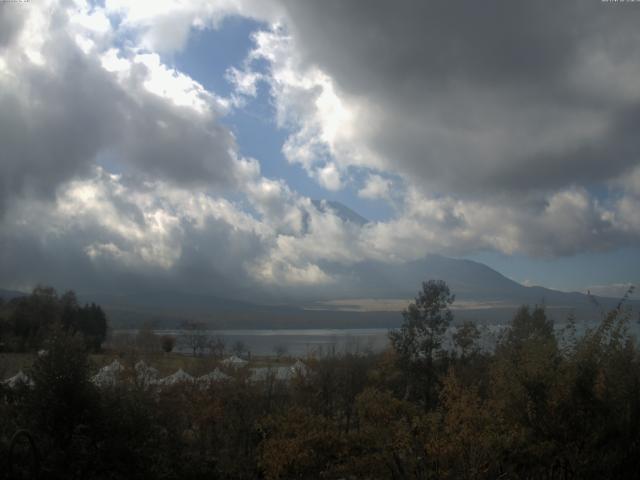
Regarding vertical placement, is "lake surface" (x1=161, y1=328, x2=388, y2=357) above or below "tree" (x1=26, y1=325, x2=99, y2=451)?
below

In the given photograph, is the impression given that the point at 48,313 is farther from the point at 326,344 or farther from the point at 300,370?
the point at 300,370

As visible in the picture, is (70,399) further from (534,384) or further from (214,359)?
(214,359)

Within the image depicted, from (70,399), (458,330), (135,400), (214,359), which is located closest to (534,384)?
(135,400)

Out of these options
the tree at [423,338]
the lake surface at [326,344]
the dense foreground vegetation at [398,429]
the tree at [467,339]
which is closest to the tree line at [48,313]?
the lake surface at [326,344]

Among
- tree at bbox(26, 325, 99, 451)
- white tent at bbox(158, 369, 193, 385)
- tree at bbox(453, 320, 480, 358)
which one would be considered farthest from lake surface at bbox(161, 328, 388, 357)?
tree at bbox(26, 325, 99, 451)

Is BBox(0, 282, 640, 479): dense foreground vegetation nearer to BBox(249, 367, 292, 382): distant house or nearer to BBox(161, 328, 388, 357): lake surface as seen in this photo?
BBox(249, 367, 292, 382): distant house

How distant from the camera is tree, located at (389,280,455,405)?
101 feet

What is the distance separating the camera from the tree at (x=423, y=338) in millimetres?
30766

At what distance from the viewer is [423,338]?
30.8 metres

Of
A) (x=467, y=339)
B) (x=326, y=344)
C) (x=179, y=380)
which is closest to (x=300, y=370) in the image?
(x=179, y=380)

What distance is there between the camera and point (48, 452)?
948 centimetres

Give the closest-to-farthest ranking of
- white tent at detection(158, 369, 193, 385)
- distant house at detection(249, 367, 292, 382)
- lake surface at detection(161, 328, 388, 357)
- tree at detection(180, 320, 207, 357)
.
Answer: white tent at detection(158, 369, 193, 385) < distant house at detection(249, 367, 292, 382) < lake surface at detection(161, 328, 388, 357) < tree at detection(180, 320, 207, 357)

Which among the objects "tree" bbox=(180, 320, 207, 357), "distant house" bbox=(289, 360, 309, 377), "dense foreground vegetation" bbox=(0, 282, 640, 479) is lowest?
"tree" bbox=(180, 320, 207, 357)

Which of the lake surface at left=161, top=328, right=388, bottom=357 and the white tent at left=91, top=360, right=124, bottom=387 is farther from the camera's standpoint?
the lake surface at left=161, top=328, right=388, bottom=357
